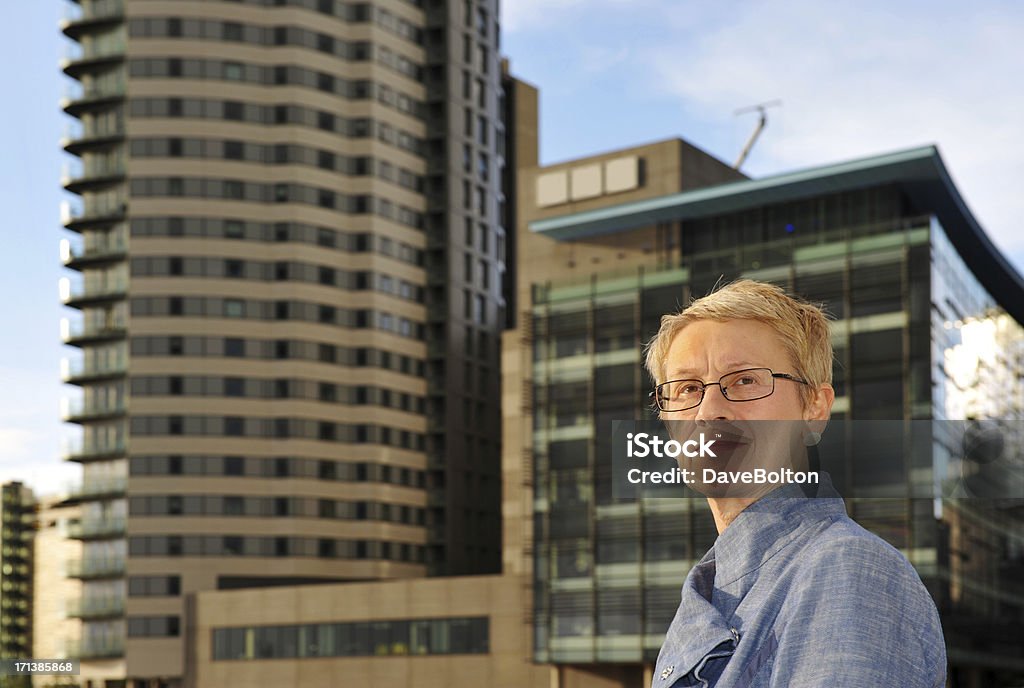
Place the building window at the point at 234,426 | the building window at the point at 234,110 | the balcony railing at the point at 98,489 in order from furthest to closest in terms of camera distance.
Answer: the building window at the point at 234,110
the building window at the point at 234,426
the balcony railing at the point at 98,489

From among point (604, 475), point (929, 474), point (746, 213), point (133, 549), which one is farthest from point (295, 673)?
point (929, 474)

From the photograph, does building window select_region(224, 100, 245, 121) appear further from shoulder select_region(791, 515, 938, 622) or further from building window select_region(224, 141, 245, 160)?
shoulder select_region(791, 515, 938, 622)

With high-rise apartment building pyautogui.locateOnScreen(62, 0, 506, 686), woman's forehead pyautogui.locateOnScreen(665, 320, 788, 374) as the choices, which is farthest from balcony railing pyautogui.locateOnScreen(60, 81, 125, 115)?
woman's forehead pyautogui.locateOnScreen(665, 320, 788, 374)

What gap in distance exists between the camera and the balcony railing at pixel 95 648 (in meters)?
99.3

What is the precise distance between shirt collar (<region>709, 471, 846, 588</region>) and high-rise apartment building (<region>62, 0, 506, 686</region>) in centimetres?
9965

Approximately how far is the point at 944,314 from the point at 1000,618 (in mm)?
15018

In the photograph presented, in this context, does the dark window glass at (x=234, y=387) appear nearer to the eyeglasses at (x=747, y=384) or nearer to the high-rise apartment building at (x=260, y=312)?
the high-rise apartment building at (x=260, y=312)

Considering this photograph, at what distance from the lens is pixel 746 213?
77938mm

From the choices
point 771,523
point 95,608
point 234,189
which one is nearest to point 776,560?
point 771,523

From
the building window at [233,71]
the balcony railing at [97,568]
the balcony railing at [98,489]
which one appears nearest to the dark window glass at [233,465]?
the balcony railing at [98,489]

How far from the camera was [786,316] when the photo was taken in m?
2.58

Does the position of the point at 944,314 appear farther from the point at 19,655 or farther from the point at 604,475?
the point at 19,655

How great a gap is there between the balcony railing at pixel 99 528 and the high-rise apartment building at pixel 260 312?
166 millimetres

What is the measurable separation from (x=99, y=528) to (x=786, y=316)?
10533cm
